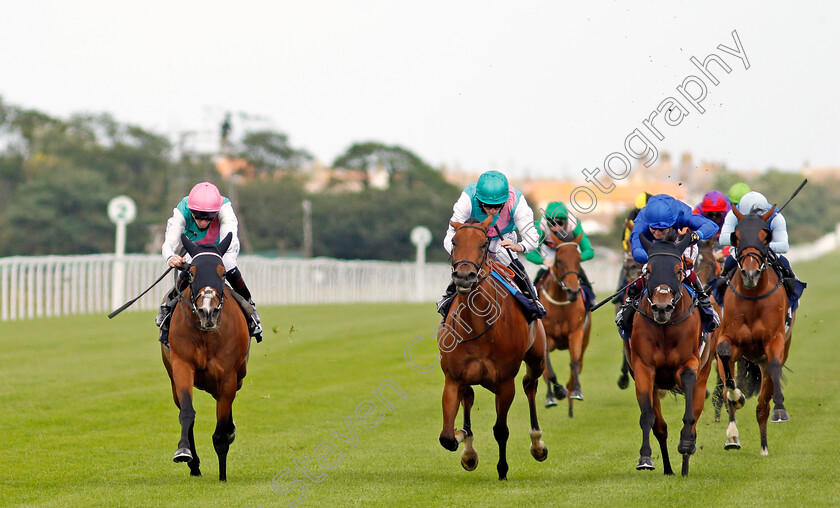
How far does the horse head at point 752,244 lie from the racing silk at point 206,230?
428 centimetres

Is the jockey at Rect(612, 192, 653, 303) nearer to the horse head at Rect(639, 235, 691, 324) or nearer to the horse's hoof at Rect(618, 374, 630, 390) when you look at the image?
the horse's hoof at Rect(618, 374, 630, 390)

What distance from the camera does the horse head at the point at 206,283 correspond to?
7.67 metres

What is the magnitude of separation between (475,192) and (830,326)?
19535mm

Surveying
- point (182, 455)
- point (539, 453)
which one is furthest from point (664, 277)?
point (182, 455)

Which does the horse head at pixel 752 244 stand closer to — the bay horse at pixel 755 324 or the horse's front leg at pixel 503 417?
the bay horse at pixel 755 324

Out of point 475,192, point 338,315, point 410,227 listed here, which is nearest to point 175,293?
point 475,192

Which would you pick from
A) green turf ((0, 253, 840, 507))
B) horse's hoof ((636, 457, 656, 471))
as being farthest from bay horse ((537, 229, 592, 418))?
horse's hoof ((636, 457, 656, 471))

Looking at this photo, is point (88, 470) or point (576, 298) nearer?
point (88, 470)

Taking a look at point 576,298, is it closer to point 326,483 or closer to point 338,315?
point 326,483

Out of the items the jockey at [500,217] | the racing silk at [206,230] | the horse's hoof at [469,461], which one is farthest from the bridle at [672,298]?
the racing silk at [206,230]

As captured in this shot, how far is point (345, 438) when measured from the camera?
10.4 metres

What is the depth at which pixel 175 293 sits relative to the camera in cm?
835

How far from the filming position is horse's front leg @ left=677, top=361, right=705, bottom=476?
802cm

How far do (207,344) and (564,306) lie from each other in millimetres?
5633
